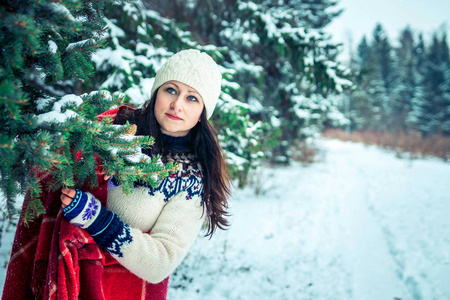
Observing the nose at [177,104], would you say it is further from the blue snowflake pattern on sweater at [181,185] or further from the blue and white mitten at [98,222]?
the blue and white mitten at [98,222]

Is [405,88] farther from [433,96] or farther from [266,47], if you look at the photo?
[266,47]

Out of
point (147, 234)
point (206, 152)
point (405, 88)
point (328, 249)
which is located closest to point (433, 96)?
point (405, 88)

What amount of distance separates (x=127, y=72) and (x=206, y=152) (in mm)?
1464

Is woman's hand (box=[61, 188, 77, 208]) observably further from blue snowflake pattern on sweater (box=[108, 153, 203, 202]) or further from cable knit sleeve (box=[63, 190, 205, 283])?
blue snowflake pattern on sweater (box=[108, 153, 203, 202])

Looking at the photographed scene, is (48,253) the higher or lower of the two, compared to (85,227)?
lower

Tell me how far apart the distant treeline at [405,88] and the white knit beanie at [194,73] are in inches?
978

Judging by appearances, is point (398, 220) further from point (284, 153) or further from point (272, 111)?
point (284, 153)

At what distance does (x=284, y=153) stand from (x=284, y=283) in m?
7.18

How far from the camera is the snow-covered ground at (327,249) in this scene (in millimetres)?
3281

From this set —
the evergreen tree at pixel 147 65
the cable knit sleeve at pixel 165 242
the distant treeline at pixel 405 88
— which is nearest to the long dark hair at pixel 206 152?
the cable knit sleeve at pixel 165 242

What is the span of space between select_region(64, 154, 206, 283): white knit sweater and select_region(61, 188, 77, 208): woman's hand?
2 cm

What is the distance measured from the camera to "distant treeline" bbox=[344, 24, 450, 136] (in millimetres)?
27141

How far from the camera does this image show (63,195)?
117 centimetres

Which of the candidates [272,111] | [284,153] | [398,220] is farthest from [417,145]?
[272,111]
